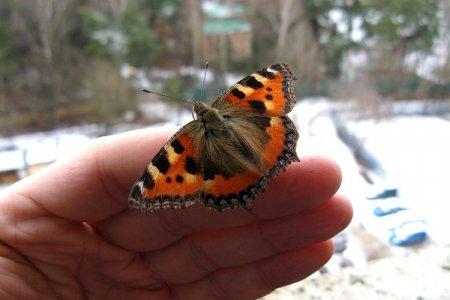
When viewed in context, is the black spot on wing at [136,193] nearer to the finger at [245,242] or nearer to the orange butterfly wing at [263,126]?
the orange butterfly wing at [263,126]

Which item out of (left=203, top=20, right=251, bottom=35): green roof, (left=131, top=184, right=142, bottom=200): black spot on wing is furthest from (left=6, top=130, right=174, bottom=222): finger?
(left=203, top=20, right=251, bottom=35): green roof

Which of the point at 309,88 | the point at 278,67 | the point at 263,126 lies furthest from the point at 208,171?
the point at 309,88

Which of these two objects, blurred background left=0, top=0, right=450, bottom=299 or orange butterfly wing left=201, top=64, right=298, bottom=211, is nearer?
orange butterfly wing left=201, top=64, right=298, bottom=211

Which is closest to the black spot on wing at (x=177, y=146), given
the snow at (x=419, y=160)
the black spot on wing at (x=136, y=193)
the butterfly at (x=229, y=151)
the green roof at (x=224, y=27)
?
the butterfly at (x=229, y=151)

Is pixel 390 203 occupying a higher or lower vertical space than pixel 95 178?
lower

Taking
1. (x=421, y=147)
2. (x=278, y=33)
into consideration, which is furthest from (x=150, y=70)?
(x=421, y=147)

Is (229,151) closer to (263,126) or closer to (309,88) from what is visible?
(263,126)

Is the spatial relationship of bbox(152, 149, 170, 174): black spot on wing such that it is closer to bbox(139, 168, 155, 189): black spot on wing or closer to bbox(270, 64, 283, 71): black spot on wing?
bbox(139, 168, 155, 189): black spot on wing
